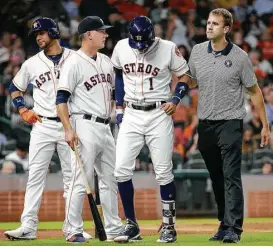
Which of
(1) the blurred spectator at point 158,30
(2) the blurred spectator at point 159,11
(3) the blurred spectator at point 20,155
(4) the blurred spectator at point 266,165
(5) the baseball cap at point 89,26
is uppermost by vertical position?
(2) the blurred spectator at point 159,11

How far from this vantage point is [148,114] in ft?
29.5

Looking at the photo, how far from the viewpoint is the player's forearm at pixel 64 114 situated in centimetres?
884

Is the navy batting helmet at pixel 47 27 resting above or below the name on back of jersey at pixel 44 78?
above

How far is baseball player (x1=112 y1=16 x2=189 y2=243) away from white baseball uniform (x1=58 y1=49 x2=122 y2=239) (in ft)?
0.69

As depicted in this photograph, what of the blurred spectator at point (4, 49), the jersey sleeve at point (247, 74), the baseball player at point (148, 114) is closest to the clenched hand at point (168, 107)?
the baseball player at point (148, 114)

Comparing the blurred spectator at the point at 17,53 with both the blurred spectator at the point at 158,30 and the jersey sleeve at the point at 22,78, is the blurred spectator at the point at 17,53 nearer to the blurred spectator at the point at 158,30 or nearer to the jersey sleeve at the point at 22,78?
the blurred spectator at the point at 158,30

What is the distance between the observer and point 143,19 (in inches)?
351

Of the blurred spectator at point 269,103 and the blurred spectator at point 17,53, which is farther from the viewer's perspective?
the blurred spectator at point 17,53

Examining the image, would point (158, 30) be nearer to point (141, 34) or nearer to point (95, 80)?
point (95, 80)

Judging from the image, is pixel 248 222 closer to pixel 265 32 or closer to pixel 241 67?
pixel 241 67

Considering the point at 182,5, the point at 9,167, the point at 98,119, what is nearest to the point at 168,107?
the point at 98,119

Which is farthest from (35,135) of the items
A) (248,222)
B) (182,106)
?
(182,106)

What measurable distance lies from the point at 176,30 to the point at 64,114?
31.7 ft

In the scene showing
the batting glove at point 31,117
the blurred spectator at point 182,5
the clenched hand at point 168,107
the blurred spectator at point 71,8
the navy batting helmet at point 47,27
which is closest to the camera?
the clenched hand at point 168,107
